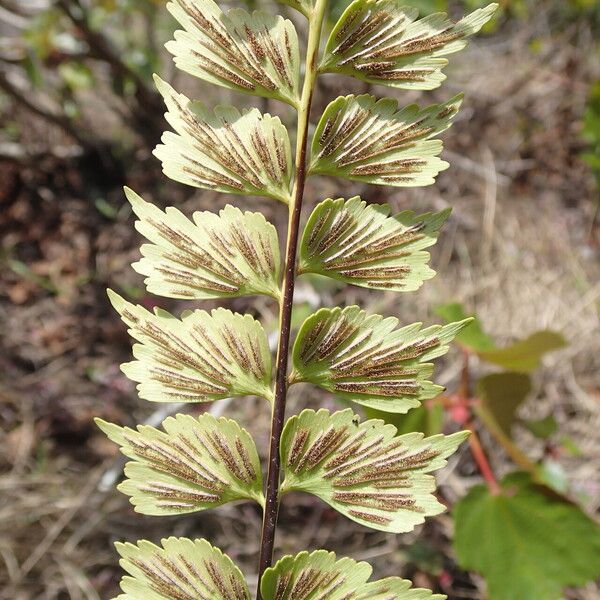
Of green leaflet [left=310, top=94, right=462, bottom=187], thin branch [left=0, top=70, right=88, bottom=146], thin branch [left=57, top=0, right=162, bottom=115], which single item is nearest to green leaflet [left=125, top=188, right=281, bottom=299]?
green leaflet [left=310, top=94, right=462, bottom=187]

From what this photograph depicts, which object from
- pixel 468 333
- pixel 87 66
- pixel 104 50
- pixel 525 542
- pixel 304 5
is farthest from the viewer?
pixel 87 66

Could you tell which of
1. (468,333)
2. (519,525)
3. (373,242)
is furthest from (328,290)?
(373,242)

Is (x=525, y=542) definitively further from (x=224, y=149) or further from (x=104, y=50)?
(x=104, y=50)

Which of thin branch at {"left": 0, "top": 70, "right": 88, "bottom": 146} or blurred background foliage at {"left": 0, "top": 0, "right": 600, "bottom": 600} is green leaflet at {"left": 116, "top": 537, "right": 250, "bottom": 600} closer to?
blurred background foliage at {"left": 0, "top": 0, "right": 600, "bottom": 600}

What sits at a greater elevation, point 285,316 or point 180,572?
point 285,316

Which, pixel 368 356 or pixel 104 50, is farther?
pixel 104 50

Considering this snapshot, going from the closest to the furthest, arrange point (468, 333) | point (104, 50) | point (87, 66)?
point (468, 333), point (104, 50), point (87, 66)
